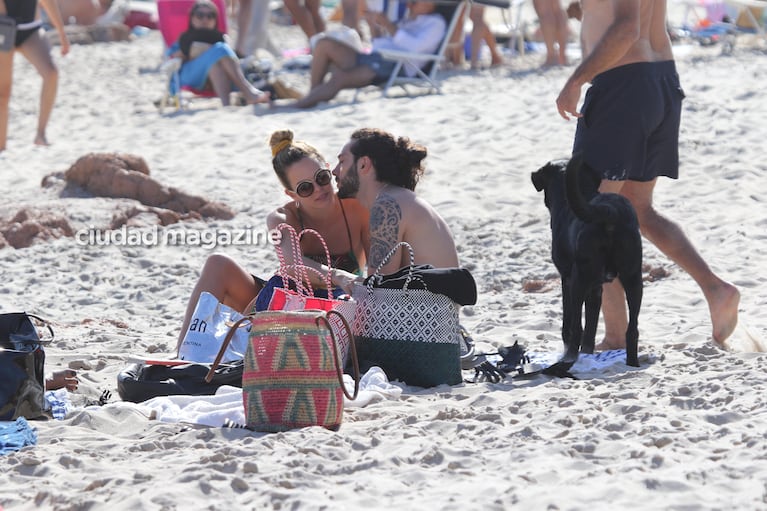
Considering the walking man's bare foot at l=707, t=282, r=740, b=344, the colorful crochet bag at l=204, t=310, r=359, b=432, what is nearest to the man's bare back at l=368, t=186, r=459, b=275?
the colorful crochet bag at l=204, t=310, r=359, b=432

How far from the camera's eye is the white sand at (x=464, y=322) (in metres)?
2.78

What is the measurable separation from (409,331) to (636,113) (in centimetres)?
116

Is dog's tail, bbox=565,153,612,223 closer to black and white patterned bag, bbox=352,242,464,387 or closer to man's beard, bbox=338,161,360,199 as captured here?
black and white patterned bag, bbox=352,242,464,387

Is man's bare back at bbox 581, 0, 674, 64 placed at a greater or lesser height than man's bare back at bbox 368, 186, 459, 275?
greater

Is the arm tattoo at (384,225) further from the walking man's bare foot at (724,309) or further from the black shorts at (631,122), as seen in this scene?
the walking man's bare foot at (724,309)

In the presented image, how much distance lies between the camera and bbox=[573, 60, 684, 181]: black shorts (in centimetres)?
417

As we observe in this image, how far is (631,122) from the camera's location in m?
4.16

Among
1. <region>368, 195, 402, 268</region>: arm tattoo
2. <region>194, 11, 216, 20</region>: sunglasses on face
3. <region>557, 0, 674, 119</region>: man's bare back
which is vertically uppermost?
<region>557, 0, 674, 119</region>: man's bare back

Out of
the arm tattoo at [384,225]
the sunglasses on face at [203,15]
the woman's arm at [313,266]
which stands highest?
the sunglasses on face at [203,15]

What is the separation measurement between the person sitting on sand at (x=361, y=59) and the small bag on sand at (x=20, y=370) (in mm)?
6678

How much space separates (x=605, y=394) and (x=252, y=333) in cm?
Result: 110

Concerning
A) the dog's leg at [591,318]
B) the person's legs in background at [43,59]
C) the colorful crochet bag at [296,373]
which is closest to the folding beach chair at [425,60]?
the person's legs in background at [43,59]

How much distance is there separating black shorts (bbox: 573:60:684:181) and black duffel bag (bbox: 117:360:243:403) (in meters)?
1.48

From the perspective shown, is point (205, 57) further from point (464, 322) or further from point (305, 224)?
point (305, 224)
